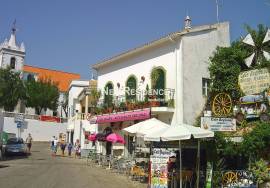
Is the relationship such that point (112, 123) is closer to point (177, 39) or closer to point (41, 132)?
point (177, 39)

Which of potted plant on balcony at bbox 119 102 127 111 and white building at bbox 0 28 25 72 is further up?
white building at bbox 0 28 25 72

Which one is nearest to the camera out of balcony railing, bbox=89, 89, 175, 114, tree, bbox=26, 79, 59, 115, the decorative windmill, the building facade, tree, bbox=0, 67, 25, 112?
the decorative windmill

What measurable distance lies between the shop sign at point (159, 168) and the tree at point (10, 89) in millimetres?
46089

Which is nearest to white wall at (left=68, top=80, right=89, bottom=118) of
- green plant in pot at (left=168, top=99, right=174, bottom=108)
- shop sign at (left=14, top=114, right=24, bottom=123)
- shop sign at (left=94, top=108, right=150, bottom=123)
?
shop sign at (left=14, top=114, right=24, bottom=123)

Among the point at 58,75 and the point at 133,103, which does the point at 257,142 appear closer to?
the point at 133,103

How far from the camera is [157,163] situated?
548 inches

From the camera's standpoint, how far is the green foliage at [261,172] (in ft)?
42.4

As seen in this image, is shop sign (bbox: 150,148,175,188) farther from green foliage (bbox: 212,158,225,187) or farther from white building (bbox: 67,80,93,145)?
white building (bbox: 67,80,93,145)

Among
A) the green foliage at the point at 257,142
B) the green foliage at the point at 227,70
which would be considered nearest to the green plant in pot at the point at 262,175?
the green foliage at the point at 257,142

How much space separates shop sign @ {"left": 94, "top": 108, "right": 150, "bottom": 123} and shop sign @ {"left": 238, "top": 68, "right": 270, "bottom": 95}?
7018mm

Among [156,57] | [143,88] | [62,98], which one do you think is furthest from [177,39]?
[62,98]

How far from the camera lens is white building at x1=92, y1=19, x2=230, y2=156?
21.7 meters

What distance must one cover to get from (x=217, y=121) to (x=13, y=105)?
4907 centimetres

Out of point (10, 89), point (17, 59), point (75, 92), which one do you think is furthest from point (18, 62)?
point (75, 92)
